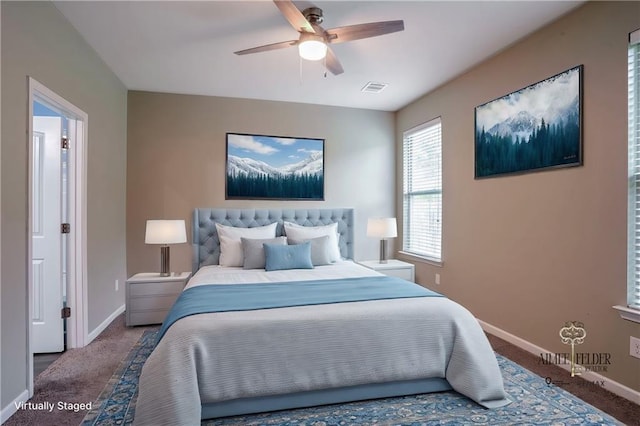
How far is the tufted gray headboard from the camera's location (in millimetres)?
4242

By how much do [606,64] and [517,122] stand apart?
784 millimetres

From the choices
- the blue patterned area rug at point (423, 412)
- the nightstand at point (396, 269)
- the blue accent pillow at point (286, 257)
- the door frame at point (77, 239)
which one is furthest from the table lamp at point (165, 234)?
the nightstand at point (396, 269)

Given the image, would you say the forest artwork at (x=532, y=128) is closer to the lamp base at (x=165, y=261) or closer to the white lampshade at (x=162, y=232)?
the white lampshade at (x=162, y=232)

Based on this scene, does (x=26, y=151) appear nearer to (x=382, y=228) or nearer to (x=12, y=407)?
(x=12, y=407)

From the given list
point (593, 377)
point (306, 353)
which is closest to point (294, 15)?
point (306, 353)

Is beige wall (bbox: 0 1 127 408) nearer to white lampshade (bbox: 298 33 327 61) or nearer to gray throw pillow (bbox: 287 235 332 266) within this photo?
white lampshade (bbox: 298 33 327 61)

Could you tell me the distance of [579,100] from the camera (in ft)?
8.35

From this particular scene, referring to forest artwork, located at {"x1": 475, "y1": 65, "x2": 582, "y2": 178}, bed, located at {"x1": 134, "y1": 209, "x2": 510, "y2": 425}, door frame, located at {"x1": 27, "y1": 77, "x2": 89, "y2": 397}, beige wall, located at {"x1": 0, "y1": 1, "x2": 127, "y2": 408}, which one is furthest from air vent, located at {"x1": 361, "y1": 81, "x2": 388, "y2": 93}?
door frame, located at {"x1": 27, "y1": 77, "x2": 89, "y2": 397}

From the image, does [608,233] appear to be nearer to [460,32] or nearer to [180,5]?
[460,32]

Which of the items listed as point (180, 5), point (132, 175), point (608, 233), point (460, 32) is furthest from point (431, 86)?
point (132, 175)

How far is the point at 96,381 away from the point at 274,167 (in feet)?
9.98

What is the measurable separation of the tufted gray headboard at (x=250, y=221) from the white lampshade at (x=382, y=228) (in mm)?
417

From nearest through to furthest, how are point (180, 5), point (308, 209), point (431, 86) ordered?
point (180, 5) < point (431, 86) < point (308, 209)

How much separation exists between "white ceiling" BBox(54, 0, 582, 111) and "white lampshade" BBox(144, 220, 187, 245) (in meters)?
1.66
